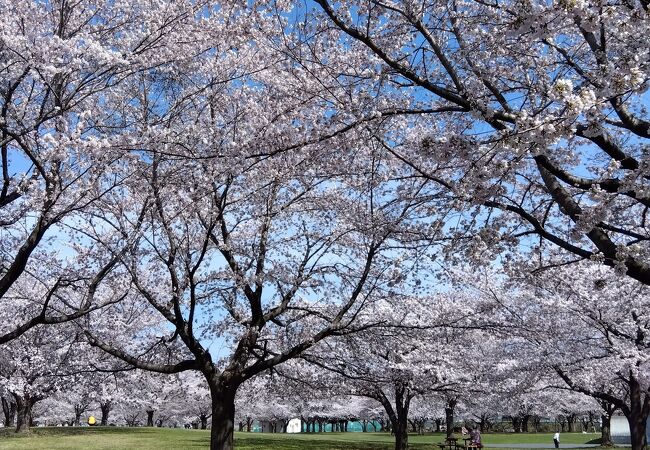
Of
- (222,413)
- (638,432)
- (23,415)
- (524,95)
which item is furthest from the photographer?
(23,415)

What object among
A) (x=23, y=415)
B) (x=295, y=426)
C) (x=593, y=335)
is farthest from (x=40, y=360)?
(x=295, y=426)

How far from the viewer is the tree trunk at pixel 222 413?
37.2ft

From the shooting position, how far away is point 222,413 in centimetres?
1145

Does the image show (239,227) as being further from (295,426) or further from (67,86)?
(295,426)

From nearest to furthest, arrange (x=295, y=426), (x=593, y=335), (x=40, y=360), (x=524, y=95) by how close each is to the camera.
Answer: (x=524, y=95), (x=40, y=360), (x=593, y=335), (x=295, y=426)

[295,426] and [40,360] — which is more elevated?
[40,360]

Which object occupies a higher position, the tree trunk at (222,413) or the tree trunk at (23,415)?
the tree trunk at (222,413)

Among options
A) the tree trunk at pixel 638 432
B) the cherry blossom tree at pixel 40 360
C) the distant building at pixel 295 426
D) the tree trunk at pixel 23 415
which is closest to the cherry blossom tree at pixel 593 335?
the tree trunk at pixel 638 432

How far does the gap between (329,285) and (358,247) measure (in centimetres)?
108

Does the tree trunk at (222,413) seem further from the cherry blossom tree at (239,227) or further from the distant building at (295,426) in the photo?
the distant building at (295,426)

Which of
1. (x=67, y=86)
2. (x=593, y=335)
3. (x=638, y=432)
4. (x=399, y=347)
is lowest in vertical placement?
(x=638, y=432)

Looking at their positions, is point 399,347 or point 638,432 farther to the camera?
point 638,432

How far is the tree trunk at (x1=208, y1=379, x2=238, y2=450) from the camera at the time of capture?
37.2 ft

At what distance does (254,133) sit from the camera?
302 inches
